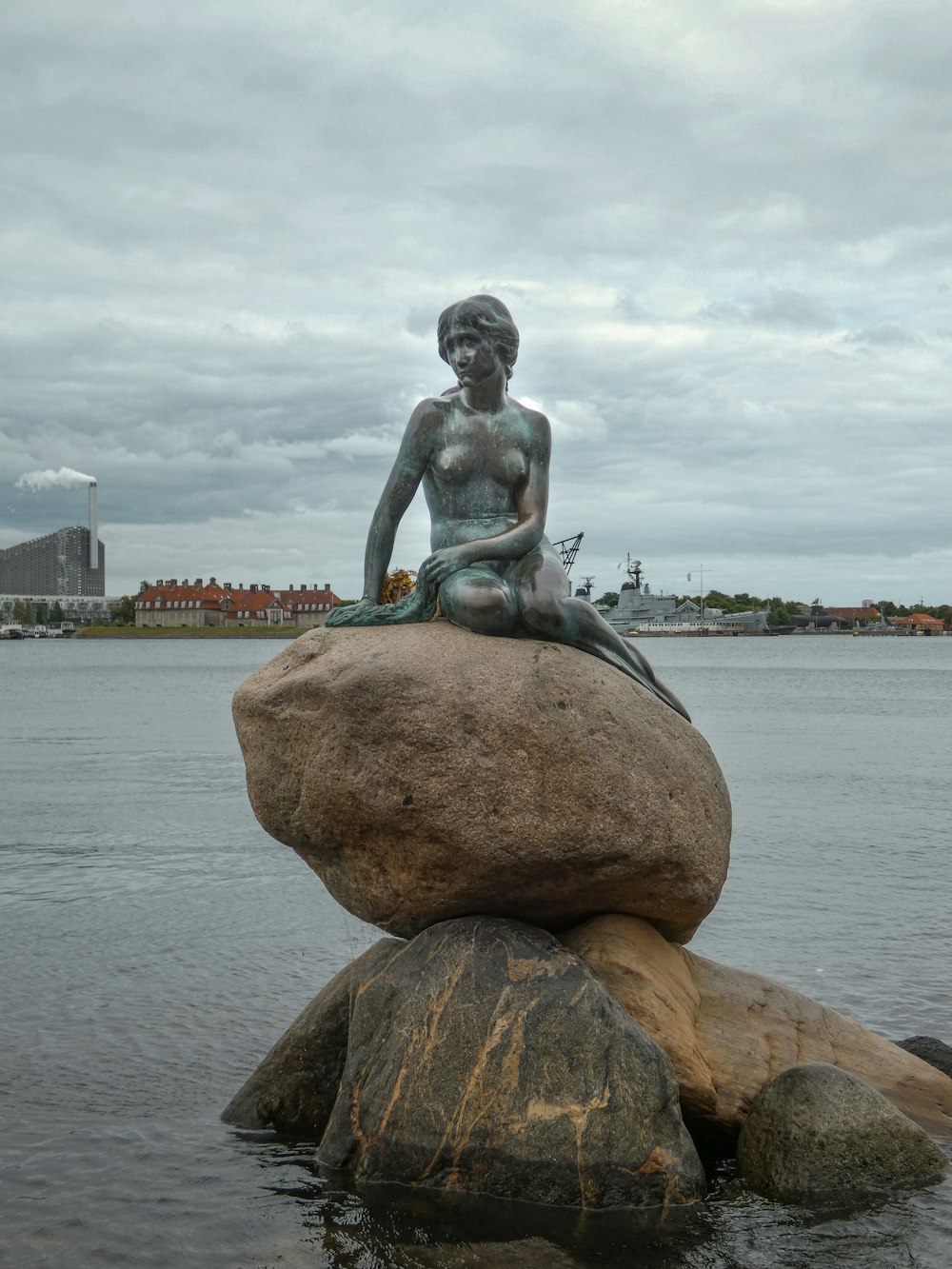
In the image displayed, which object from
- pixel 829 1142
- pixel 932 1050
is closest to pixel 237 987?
pixel 932 1050

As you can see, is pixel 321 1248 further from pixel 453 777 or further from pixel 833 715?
pixel 833 715

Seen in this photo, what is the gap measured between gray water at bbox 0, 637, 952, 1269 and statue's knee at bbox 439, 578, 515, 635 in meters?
3.02

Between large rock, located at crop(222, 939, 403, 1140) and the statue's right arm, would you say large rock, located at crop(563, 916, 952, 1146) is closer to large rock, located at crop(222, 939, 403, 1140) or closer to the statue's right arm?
large rock, located at crop(222, 939, 403, 1140)

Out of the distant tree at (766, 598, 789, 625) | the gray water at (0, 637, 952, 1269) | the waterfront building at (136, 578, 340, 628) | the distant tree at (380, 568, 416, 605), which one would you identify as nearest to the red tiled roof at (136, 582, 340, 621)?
the waterfront building at (136, 578, 340, 628)

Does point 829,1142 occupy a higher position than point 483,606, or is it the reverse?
point 483,606

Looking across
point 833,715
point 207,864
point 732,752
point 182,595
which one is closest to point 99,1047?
point 207,864

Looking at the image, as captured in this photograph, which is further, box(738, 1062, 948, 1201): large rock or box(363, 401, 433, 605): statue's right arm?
box(363, 401, 433, 605): statue's right arm

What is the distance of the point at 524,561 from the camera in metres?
7.84

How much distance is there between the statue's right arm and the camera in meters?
8.12

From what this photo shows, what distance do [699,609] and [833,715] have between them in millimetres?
134202

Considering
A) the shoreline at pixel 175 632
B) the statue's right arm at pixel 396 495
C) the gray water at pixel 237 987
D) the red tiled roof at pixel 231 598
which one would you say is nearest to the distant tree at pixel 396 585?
the statue's right arm at pixel 396 495

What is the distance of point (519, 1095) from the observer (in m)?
6.58

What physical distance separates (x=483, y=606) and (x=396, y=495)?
3.74 ft

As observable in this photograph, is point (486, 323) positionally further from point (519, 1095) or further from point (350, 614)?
point (519, 1095)
